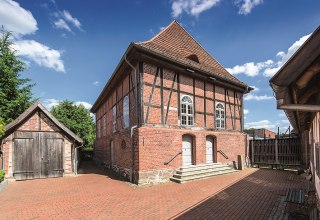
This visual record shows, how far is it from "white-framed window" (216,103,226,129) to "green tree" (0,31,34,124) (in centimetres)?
1651

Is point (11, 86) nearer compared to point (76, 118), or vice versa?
point (11, 86)

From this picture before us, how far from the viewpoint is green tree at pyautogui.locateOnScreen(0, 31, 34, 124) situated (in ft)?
60.7

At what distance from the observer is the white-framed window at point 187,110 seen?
13.1 m

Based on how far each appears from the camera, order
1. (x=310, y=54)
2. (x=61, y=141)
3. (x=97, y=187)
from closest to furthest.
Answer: (x=310, y=54), (x=97, y=187), (x=61, y=141)

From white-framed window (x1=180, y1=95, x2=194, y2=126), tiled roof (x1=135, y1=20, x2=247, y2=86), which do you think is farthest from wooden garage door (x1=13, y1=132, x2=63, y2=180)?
tiled roof (x1=135, y1=20, x2=247, y2=86)

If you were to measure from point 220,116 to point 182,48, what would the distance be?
541 centimetres

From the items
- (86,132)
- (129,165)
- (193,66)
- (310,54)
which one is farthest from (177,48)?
(86,132)

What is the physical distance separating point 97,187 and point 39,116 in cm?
648

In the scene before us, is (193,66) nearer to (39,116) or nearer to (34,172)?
(39,116)

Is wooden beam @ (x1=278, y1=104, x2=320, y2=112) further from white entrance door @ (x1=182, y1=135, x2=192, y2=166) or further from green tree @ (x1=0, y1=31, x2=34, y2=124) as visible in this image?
green tree @ (x1=0, y1=31, x2=34, y2=124)

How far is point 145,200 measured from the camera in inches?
310

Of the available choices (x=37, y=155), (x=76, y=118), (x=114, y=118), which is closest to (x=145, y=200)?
(x=37, y=155)

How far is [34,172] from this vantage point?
42.9 feet

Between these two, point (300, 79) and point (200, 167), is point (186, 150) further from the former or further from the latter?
point (300, 79)
